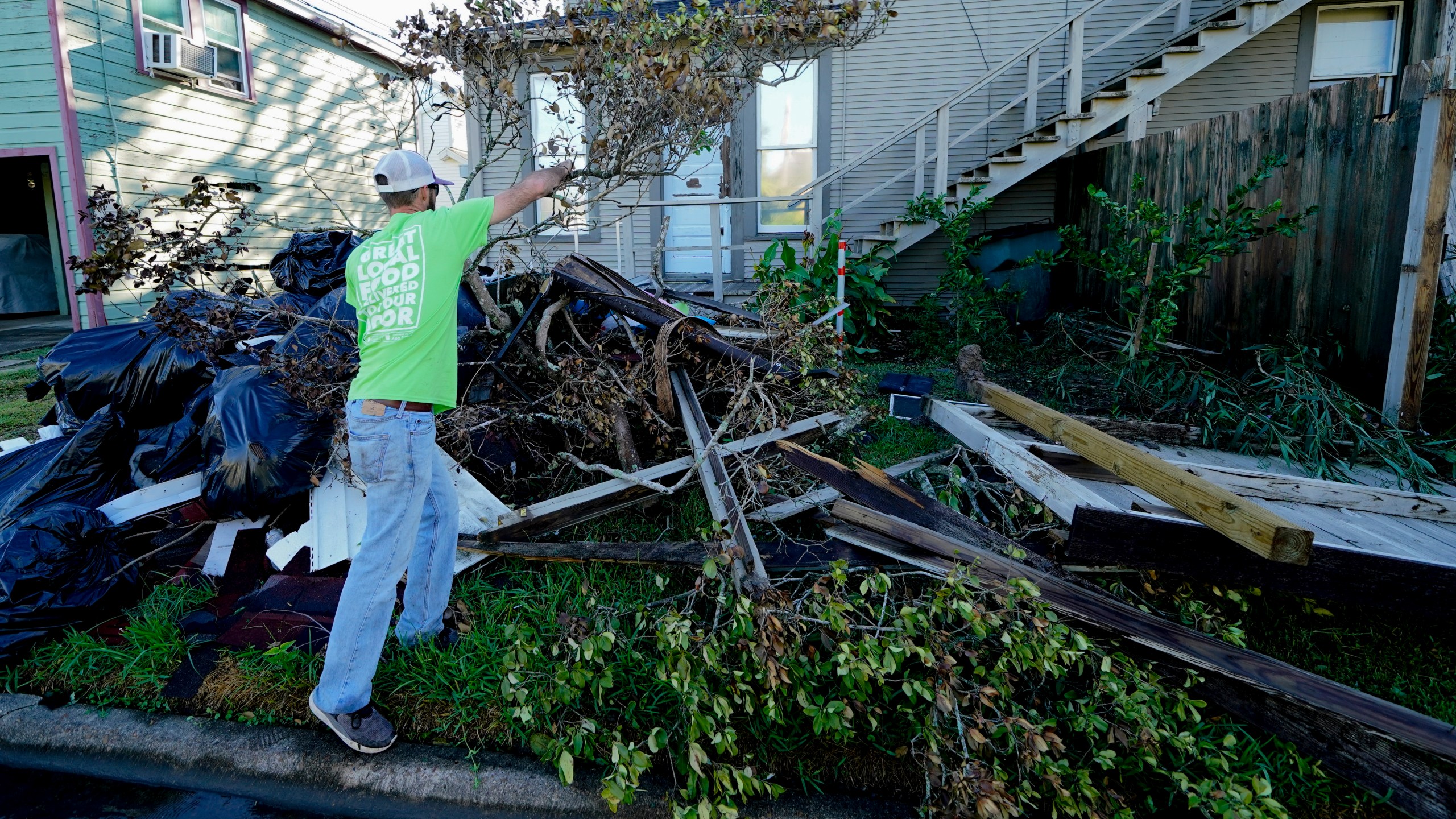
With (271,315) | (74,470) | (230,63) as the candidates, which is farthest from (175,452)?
(230,63)

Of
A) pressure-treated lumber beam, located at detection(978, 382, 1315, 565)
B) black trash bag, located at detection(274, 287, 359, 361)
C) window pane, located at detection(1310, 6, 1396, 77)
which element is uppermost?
window pane, located at detection(1310, 6, 1396, 77)

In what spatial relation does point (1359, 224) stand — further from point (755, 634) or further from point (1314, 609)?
point (755, 634)

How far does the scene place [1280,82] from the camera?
373 inches

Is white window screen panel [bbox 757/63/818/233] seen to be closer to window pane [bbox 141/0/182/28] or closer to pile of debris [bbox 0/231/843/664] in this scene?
pile of debris [bbox 0/231/843/664]

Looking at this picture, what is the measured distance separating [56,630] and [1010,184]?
28.7 feet

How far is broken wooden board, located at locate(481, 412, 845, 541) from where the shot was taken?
3.46 meters

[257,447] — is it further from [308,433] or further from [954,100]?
[954,100]

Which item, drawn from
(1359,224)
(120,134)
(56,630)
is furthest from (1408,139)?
(120,134)

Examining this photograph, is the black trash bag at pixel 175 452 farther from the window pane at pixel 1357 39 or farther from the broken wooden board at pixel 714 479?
the window pane at pixel 1357 39

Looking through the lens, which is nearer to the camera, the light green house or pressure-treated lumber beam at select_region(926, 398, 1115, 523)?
pressure-treated lumber beam at select_region(926, 398, 1115, 523)

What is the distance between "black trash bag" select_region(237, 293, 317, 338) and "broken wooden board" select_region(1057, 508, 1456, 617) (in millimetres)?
3742

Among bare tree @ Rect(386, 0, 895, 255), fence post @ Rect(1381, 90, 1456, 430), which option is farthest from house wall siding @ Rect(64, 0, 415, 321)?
fence post @ Rect(1381, 90, 1456, 430)

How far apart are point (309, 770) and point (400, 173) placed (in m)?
1.95

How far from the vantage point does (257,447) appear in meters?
3.41
